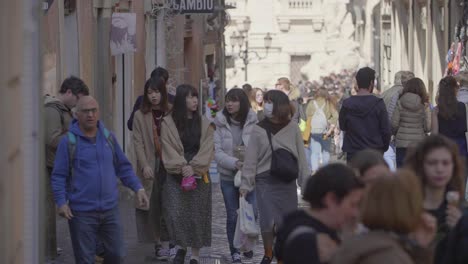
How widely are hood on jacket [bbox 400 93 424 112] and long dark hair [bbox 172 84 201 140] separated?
2848 mm

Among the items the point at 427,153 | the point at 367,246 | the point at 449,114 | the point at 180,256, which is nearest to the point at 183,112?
the point at 180,256

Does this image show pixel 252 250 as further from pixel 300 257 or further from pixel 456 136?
pixel 300 257

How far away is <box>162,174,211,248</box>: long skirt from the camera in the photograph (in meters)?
12.9

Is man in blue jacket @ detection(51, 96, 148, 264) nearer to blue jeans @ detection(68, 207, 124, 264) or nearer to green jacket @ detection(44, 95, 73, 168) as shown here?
blue jeans @ detection(68, 207, 124, 264)

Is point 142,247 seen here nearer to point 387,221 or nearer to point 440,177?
point 440,177

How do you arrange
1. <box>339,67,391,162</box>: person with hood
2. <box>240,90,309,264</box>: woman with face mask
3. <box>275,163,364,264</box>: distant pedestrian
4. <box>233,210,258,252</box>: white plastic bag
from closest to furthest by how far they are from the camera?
1. <box>275,163,364,264</box>: distant pedestrian
2. <box>240,90,309,264</box>: woman with face mask
3. <box>233,210,258,252</box>: white plastic bag
4. <box>339,67,391,162</box>: person with hood

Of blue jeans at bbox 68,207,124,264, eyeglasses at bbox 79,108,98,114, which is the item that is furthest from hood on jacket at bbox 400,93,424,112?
eyeglasses at bbox 79,108,98,114

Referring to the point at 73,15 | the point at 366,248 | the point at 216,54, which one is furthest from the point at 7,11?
the point at 216,54

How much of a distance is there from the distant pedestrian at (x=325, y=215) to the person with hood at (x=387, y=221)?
44 cm

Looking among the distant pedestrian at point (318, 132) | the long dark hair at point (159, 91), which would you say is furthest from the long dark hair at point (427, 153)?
the distant pedestrian at point (318, 132)

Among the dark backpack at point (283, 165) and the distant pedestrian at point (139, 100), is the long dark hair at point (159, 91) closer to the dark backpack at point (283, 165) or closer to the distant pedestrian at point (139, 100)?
the distant pedestrian at point (139, 100)

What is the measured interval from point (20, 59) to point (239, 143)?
6059 millimetres

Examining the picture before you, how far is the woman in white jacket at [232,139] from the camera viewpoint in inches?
528

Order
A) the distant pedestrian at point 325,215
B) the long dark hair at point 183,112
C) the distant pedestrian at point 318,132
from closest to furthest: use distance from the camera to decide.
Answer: the distant pedestrian at point 325,215, the long dark hair at point 183,112, the distant pedestrian at point 318,132
